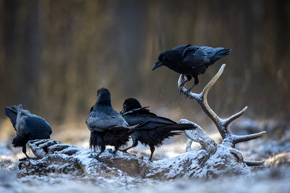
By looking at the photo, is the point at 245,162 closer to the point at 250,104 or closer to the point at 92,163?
the point at 92,163

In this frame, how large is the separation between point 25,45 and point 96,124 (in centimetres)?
792

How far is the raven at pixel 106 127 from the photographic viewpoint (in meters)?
3.73

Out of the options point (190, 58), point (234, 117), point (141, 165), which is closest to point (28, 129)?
point (141, 165)

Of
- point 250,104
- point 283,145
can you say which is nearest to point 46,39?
point 250,104

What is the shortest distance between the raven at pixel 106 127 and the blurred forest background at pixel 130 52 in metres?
5.10

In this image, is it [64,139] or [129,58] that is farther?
[129,58]

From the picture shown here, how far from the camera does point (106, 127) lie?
3740 millimetres

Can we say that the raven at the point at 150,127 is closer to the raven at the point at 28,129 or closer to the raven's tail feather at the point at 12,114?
the raven at the point at 28,129

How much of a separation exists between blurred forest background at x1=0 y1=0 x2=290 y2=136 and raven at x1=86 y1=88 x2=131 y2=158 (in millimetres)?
5104

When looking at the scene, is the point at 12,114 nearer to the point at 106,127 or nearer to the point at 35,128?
the point at 35,128

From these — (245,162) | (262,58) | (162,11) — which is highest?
(162,11)

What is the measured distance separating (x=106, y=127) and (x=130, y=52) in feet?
23.7

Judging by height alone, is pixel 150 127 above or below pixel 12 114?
below

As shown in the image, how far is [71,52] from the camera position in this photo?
10.8m
